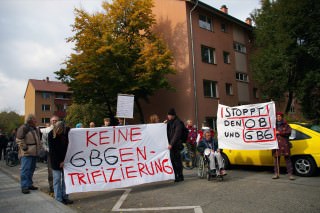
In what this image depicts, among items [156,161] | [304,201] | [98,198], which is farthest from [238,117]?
[98,198]

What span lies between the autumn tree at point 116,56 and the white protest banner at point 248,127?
9.35 meters

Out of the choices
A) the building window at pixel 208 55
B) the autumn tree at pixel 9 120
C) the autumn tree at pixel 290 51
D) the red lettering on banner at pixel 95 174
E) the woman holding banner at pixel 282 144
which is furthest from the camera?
the autumn tree at pixel 9 120

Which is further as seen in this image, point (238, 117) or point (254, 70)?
point (254, 70)

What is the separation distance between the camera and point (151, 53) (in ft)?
61.3

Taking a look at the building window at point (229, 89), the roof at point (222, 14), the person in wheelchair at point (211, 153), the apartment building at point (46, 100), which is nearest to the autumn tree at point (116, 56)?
the roof at point (222, 14)

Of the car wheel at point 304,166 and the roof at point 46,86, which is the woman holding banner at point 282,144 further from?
the roof at point 46,86

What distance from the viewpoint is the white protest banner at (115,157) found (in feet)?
22.1

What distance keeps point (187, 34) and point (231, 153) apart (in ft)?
42.9

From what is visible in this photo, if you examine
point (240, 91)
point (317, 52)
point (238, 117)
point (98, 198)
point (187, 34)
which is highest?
point (187, 34)

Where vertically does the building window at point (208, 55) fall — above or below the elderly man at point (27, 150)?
above

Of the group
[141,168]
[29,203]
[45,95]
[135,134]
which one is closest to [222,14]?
[135,134]

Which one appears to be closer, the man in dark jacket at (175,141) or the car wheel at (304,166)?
the man in dark jacket at (175,141)

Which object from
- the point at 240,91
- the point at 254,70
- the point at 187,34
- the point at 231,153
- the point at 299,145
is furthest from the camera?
the point at 240,91

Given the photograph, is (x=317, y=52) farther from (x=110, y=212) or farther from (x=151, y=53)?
(x=110, y=212)
